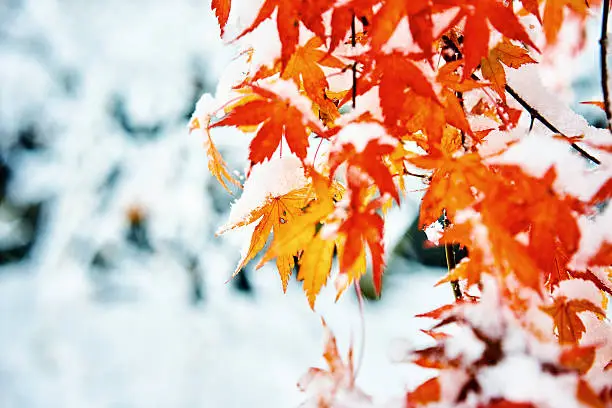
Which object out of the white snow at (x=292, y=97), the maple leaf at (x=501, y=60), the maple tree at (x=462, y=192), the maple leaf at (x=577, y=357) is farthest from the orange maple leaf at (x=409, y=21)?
the maple leaf at (x=577, y=357)

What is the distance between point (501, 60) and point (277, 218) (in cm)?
42

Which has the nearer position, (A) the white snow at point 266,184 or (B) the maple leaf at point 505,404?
(B) the maple leaf at point 505,404

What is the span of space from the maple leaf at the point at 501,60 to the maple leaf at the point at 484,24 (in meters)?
0.18

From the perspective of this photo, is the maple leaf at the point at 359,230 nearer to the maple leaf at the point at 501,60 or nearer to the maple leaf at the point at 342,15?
the maple leaf at the point at 342,15

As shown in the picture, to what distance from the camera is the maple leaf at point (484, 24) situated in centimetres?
53

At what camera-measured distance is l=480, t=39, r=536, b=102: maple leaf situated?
714 millimetres

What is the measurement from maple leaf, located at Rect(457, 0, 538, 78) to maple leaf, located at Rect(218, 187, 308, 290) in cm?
34

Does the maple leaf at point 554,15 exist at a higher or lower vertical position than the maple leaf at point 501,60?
higher

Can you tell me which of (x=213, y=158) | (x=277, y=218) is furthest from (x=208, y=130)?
(x=277, y=218)

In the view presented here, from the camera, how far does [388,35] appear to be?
1.72 feet

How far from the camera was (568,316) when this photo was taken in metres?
0.61

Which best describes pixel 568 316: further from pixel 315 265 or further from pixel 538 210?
pixel 315 265

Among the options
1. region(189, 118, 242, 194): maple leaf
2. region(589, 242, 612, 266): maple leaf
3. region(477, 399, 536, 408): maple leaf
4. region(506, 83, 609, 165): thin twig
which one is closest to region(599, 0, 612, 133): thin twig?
region(506, 83, 609, 165): thin twig

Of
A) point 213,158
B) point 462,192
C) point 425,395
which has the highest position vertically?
point 213,158
